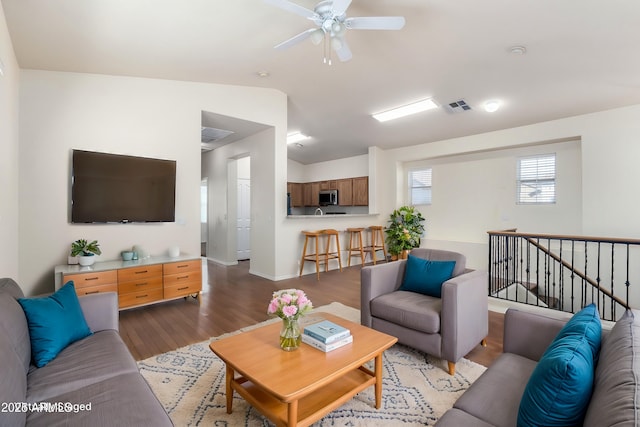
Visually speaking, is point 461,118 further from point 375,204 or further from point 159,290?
point 159,290

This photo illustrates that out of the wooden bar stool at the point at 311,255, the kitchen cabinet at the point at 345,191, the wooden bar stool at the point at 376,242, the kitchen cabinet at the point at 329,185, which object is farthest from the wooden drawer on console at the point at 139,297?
the kitchen cabinet at the point at 329,185

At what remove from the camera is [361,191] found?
26.0ft

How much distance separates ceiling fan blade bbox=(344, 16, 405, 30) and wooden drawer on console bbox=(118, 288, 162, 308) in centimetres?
358

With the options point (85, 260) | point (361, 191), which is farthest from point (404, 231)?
point (85, 260)

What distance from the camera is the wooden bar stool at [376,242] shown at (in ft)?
22.4

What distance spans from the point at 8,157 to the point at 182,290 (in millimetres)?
2180

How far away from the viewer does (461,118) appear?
5.52 metres

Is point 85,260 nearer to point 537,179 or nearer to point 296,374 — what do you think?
point 296,374

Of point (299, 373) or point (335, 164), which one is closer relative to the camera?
point (299, 373)

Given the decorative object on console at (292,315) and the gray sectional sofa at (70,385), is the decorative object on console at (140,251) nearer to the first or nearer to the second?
the gray sectional sofa at (70,385)

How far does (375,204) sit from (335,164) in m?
2.12

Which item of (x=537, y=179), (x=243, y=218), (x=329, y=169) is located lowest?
(x=243, y=218)

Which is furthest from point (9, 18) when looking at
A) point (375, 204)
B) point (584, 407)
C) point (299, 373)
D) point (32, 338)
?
point (375, 204)

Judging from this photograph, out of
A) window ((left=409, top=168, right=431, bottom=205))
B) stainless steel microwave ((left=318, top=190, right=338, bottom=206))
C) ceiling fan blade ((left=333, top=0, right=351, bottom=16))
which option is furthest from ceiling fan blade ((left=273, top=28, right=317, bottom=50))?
stainless steel microwave ((left=318, top=190, right=338, bottom=206))
